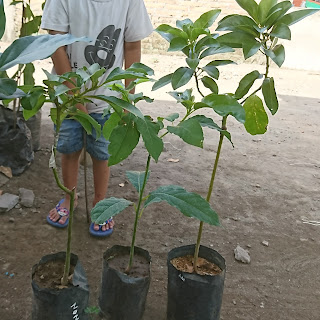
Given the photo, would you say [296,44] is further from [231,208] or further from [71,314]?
[71,314]

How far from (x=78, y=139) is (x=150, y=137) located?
116cm

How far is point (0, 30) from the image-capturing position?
975 millimetres

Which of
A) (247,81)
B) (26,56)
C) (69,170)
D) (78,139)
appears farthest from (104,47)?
(26,56)

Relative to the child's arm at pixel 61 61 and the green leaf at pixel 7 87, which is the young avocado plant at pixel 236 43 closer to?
the green leaf at pixel 7 87

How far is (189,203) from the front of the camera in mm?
1452

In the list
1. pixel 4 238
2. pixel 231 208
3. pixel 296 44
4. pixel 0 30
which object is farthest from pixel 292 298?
pixel 296 44

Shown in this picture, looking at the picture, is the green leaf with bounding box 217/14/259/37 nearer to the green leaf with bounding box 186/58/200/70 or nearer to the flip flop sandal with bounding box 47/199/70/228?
the green leaf with bounding box 186/58/200/70

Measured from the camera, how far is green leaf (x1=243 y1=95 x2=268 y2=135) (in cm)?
150

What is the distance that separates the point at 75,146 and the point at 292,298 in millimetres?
1328

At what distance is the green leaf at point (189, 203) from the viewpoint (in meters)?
1.40

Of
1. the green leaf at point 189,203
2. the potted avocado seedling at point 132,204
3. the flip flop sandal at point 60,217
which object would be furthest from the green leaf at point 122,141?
the flip flop sandal at point 60,217

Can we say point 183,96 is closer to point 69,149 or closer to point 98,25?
point 98,25

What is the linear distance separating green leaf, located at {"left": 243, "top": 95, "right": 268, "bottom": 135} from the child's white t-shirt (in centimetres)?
91

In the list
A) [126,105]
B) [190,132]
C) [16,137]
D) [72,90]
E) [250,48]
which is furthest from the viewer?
[16,137]
